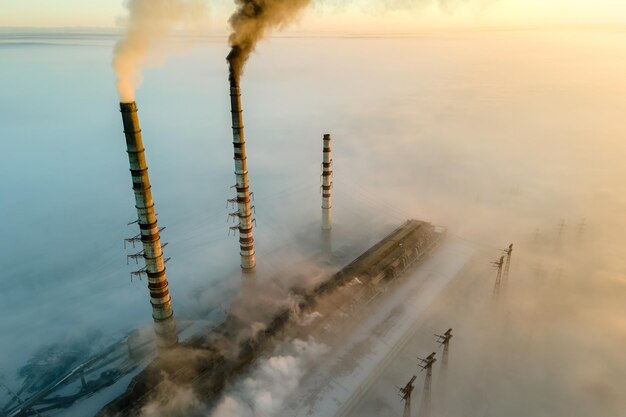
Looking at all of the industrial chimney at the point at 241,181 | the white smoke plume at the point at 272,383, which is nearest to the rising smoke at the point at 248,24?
the industrial chimney at the point at 241,181

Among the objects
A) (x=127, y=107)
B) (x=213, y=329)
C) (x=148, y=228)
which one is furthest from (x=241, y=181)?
(x=127, y=107)

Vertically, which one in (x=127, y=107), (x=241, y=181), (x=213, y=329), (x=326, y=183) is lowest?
(x=213, y=329)

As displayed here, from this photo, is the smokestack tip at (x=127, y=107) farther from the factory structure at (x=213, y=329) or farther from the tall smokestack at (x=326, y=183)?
the tall smokestack at (x=326, y=183)

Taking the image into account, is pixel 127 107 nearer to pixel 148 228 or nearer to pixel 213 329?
pixel 148 228

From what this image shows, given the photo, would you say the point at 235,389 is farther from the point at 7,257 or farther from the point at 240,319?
the point at 7,257

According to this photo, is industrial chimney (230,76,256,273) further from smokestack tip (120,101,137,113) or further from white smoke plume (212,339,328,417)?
white smoke plume (212,339,328,417)

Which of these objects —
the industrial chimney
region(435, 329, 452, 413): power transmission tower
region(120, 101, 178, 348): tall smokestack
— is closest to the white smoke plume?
region(120, 101, 178, 348): tall smokestack

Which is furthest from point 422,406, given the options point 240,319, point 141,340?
point 141,340
